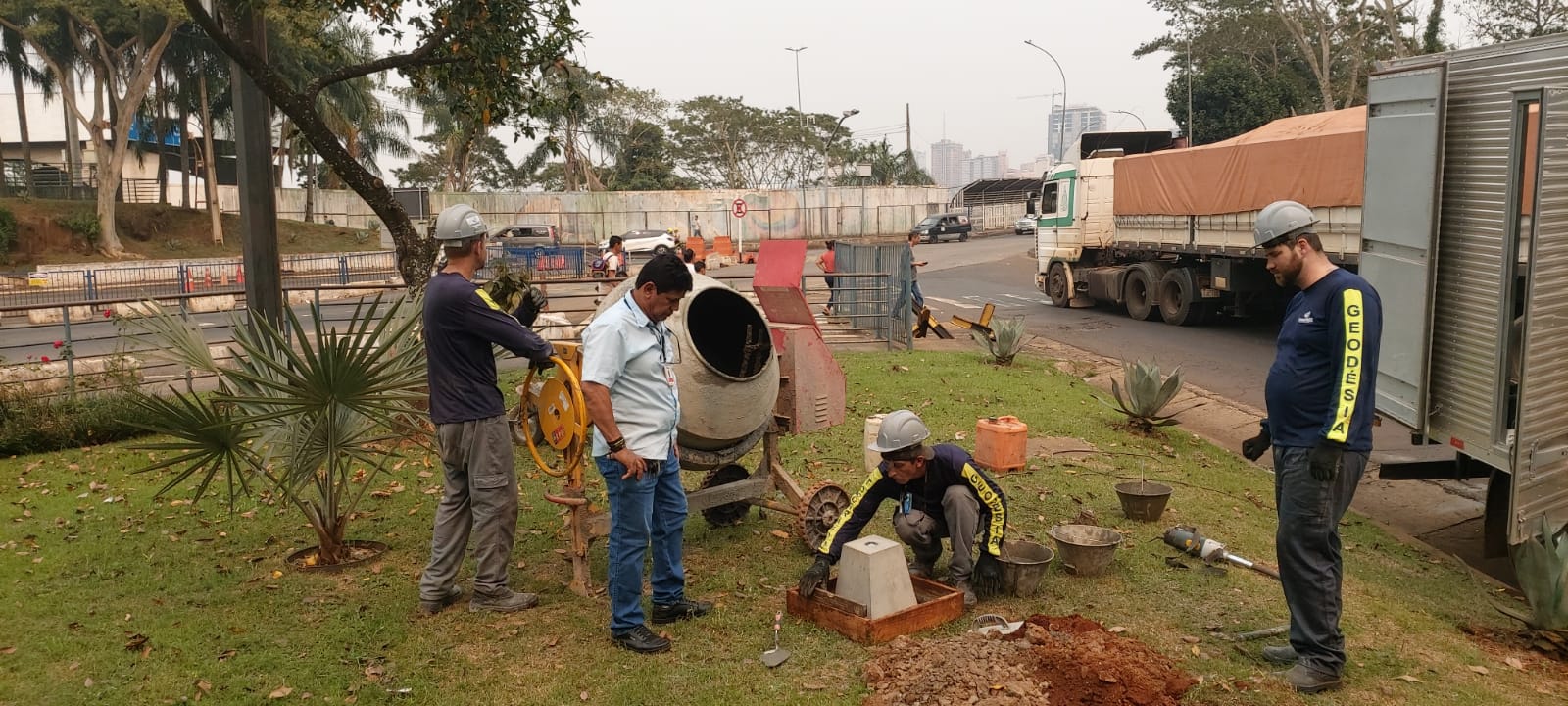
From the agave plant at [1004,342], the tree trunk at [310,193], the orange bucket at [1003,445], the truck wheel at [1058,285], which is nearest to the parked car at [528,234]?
the tree trunk at [310,193]

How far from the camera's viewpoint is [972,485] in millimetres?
5199

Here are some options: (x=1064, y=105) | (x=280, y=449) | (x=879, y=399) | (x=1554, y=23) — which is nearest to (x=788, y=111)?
(x=1064, y=105)

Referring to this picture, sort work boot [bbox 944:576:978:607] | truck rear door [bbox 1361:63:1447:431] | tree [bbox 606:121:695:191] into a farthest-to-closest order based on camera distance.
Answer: tree [bbox 606:121:695:191] → truck rear door [bbox 1361:63:1447:431] → work boot [bbox 944:576:978:607]

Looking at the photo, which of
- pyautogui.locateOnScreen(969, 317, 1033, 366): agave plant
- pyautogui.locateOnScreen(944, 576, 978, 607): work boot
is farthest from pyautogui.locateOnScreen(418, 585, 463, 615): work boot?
pyautogui.locateOnScreen(969, 317, 1033, 366): agave plant

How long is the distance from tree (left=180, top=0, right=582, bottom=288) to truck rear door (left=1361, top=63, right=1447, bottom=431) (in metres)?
6.58

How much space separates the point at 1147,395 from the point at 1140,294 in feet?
37.6

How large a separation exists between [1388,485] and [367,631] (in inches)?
304

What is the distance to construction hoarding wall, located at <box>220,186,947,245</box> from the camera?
5038 centimetres

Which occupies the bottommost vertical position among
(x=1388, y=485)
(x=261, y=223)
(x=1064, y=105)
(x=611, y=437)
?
(x=1388, y=485)

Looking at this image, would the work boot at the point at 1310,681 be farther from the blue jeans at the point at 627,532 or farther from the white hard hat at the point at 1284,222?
the blue jeans at the point at 627,532

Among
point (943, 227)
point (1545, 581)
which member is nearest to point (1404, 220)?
point (1545, 581)

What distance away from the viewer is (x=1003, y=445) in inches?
310

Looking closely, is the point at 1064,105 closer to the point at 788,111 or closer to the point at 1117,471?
the point at 788,111

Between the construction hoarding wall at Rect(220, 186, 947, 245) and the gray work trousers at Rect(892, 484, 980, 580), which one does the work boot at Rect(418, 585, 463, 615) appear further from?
the construction hoarding wall at Rect(220, 186, 947, 245)
